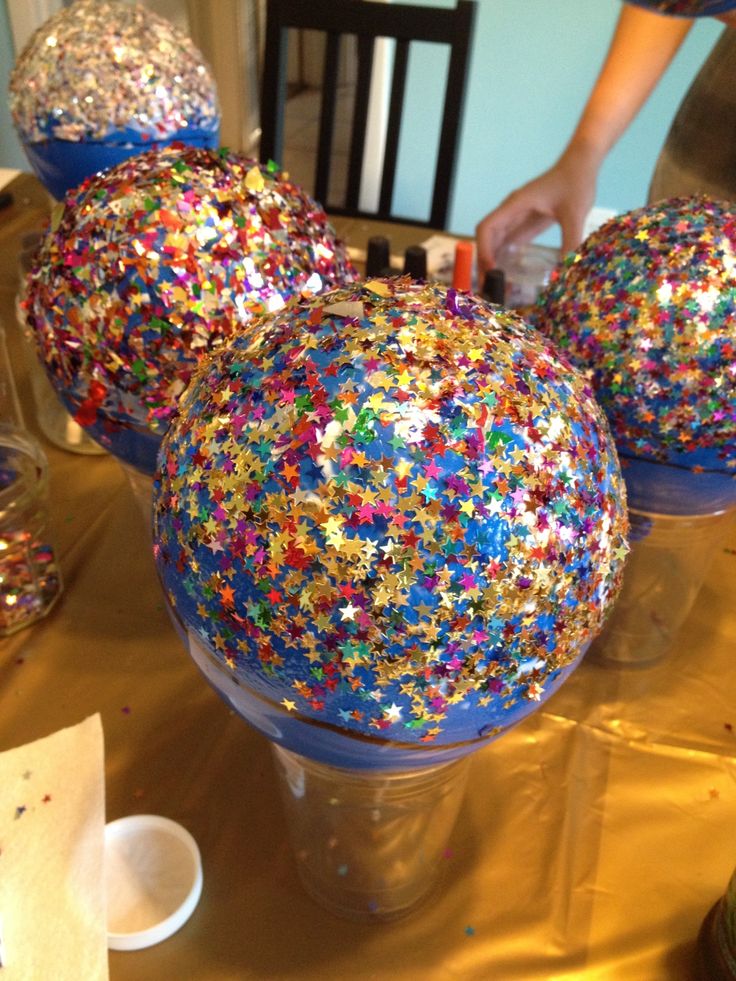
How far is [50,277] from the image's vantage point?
0.54 meters

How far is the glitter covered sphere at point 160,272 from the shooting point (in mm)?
503

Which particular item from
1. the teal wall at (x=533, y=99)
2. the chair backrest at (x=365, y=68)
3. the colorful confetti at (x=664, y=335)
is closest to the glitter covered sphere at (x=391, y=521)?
the colorful confetti at (x=664, y=335)

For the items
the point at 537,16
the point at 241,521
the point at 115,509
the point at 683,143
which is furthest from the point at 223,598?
the point at 537,16

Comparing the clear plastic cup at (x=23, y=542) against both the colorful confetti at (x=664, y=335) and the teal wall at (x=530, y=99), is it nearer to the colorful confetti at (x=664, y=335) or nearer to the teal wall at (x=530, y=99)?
the colorful confetti at (x=664, y=335)

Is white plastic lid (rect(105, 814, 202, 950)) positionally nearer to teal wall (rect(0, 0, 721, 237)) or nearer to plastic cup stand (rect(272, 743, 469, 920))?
plastic cup stand (rect(272, 743, 469, 920))

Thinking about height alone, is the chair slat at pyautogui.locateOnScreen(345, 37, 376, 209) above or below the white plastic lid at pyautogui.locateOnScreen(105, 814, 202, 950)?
above

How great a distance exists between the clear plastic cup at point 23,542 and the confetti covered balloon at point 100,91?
0.33 metres

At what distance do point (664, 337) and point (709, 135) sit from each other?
2.22ft

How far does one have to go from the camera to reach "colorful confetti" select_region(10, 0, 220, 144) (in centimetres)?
81

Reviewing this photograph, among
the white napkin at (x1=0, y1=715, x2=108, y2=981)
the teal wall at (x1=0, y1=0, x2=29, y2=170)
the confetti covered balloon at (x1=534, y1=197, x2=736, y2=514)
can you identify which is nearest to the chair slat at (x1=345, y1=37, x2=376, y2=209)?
the teal wall at (x1=0, y1=0, x2=29, y2=170)

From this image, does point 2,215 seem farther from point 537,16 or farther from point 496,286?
point 537,16

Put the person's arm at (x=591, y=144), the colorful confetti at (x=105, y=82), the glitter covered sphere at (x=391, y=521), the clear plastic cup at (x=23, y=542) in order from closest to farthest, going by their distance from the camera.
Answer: the glitter covered sphere at (x=391, y=521) < the clear plastic cup at (x=23, y=542) < the colorful confetti at (x=105, y=82) < the person's arm at (x=591, y=144)

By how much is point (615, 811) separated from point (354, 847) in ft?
0.62

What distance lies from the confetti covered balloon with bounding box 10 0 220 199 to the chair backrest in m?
0.51
